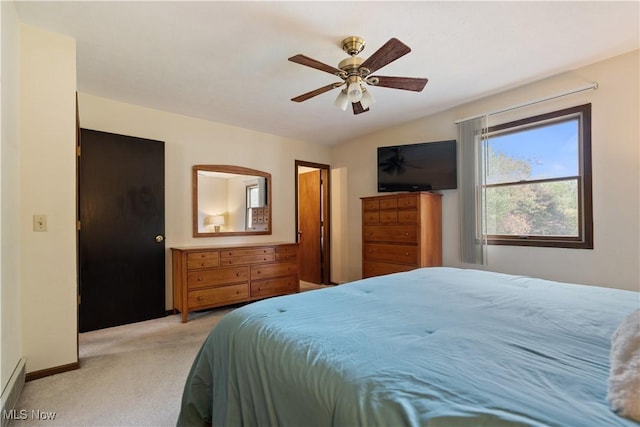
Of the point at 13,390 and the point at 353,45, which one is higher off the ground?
the point at 353,45

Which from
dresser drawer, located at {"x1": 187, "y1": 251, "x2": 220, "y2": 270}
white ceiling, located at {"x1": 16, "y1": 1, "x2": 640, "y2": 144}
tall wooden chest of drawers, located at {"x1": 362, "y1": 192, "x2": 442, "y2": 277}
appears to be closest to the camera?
white ceiling, located at {"x1": 16, "y1": 1, "x2": 640, "y2": 144}

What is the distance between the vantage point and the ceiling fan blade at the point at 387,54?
1.75 m

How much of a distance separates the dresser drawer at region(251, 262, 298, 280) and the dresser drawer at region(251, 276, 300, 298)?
0.19 feet

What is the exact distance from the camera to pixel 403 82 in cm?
226

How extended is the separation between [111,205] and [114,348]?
4.66 feet

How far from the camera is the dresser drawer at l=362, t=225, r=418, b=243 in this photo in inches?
137

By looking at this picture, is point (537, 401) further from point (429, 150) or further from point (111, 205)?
point (111, 205)

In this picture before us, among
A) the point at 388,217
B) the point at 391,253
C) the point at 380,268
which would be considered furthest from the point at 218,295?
the point at 388,217

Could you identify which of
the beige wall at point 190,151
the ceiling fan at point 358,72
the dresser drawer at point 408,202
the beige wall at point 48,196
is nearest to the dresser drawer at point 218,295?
the beige wall at point 190,151

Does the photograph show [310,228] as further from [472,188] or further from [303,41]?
[303,41]

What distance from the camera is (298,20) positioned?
6.56ft

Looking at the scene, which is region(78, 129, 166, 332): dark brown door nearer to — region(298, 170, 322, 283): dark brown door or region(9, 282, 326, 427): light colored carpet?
region(9, 282, 326, 427): light colored carpet

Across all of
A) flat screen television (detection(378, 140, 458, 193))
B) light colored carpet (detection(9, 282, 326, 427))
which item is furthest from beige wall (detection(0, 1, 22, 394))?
flat screen television (detection(378, 140, 458, 193))

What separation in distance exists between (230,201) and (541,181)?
366cm
